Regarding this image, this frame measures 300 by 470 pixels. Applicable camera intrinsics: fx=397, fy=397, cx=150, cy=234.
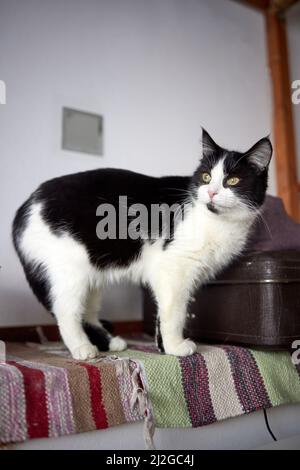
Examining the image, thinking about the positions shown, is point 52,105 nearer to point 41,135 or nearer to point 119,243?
point 41,135

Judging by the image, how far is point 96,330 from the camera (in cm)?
135

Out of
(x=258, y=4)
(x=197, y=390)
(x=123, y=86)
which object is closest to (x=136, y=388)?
(x=197, y=390)

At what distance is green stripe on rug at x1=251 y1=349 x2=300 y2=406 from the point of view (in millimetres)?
1176

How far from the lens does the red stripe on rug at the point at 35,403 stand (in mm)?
847

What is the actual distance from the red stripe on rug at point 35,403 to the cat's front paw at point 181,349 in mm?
388

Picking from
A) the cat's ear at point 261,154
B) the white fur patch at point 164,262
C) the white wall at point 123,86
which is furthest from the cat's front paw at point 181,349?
the white wall at point 123,86

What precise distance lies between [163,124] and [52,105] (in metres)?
0.58

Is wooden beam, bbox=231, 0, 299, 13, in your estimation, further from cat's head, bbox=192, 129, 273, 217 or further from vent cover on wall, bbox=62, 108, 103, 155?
cat's head, bbox=192, 129, 273, 217

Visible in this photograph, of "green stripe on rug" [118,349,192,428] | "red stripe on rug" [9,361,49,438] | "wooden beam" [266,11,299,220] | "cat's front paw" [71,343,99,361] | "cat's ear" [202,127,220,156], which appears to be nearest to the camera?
"red stripe on rug" [9,361,49,438]

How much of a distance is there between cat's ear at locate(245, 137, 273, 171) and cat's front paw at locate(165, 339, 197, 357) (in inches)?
22.5

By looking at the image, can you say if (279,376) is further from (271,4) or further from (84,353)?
(271,4)

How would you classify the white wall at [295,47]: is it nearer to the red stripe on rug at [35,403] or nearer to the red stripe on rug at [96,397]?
the red stripe on rug at [96,397]

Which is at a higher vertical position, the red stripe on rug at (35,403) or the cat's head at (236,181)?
the cat's head at (236,181)

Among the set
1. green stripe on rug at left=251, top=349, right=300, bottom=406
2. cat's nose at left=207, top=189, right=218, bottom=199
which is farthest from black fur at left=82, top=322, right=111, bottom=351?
cat's nose at left=207, top=189, right=218, bottom=199
